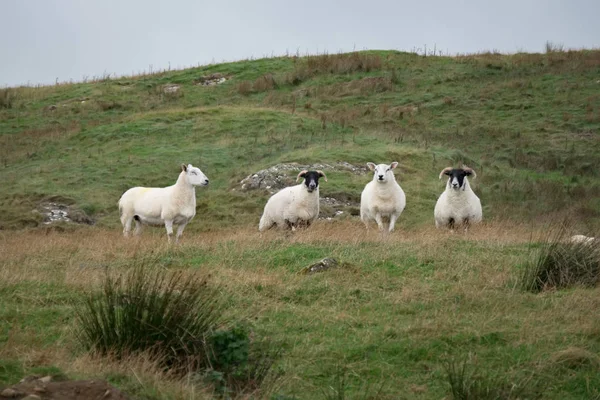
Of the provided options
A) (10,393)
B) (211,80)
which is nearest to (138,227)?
(10,393)

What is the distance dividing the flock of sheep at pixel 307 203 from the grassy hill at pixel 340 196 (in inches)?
24.8

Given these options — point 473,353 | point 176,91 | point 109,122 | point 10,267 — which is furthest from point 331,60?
point 473,353

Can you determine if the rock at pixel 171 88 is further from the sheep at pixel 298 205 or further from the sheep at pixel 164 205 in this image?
the sheep at pixel 298 205

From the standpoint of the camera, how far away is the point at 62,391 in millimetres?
6367

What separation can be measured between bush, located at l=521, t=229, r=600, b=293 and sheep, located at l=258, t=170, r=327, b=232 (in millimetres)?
8609

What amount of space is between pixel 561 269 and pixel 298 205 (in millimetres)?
9168

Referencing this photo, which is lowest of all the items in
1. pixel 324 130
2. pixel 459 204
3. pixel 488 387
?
pixel 488 387

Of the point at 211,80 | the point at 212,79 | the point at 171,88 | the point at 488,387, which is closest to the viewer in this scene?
the point at 488,387

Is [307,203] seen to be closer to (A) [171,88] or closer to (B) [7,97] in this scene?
(A) [171,88]

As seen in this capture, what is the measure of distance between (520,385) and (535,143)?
2449cm

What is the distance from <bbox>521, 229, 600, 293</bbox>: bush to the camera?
11047 mm

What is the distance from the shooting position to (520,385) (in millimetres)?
7559

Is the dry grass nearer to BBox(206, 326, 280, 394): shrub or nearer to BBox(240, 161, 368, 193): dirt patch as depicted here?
BBox(206, 326, 280, 394): shrub

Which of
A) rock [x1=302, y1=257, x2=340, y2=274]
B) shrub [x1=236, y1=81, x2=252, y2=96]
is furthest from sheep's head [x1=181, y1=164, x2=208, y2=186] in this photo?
shrub [x1=236, y1=81, x2=252, y2=96]
